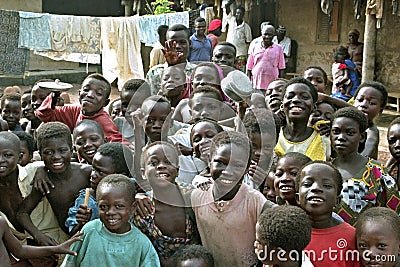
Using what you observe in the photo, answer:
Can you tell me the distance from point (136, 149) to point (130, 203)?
0.90m

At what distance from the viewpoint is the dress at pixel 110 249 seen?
2.68 m

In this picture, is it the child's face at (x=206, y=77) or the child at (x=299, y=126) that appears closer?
the child at (x=299, y=126)

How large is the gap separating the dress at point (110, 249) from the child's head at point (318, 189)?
782mm

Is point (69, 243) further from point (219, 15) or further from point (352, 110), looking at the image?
point (219, 15)

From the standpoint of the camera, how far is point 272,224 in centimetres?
243

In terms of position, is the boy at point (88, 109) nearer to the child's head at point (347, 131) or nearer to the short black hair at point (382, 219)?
the child's head at point (347, 131)

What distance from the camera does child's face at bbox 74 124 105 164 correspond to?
11.6 feet

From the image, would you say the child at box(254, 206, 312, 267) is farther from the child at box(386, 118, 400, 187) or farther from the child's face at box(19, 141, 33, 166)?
the child's face at box(19, 141, 33, 166)

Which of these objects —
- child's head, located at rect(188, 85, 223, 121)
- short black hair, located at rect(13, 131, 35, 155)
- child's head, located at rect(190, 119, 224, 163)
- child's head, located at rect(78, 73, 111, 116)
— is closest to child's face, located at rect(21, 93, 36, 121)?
child's head, located at rect(78, 73, 111, 116)

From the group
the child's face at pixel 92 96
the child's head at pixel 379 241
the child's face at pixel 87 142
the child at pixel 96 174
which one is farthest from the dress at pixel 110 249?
the child's face at pixel 92 96

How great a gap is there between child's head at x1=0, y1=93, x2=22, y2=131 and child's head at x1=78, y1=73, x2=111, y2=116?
2.13 feet

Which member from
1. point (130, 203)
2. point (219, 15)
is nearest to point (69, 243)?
point (130, 203)

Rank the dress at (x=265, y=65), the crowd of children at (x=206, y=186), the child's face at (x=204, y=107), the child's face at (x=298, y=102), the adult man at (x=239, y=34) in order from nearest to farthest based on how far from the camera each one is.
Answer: the crowd of children at (x=206, y=186) → the child's face at (x=298, y=102) → the child's face at (x=204, y=107) → the dress at (x=265, y=65) → the adult man at (x=239, y=34)

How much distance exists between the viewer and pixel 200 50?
774cm
